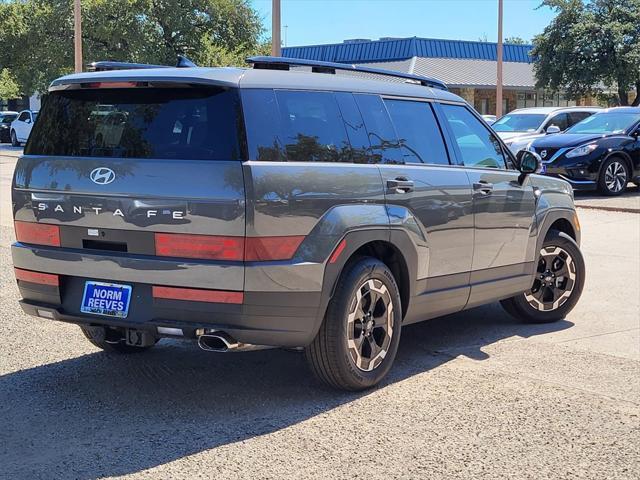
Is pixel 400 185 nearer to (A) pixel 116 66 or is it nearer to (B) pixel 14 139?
(A) pixel 116 66

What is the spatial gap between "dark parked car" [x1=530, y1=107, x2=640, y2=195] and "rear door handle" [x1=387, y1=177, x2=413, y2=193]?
1220cm

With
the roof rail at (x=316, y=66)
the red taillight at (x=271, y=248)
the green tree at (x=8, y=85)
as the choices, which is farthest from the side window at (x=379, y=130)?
the green tree at (x=8, y=85)

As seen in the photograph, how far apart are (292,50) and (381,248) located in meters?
51.4

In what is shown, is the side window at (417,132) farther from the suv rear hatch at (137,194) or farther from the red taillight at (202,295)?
the red taillight at (202,295)

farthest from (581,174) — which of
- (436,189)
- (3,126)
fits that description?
(3,126)

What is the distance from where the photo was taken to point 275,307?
4.66 meters

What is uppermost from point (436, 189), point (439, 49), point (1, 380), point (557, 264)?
point (439, 49)

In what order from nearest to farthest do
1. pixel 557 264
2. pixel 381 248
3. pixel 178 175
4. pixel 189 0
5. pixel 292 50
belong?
pixel 178 175 < pixel 381 248 < pixel 557 264 < pixel 189 0 < pixel 292 50

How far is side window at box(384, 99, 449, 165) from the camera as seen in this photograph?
5680 millimetres

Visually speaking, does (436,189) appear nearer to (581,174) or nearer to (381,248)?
(381,248)

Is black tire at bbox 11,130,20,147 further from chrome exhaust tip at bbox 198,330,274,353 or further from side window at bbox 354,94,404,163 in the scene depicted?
chrome exhaust tip at bbox 198,330,274,353

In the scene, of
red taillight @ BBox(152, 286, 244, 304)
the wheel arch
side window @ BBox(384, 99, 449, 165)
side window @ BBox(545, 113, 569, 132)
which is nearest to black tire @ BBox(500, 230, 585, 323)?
side window @ BBox(384, 99, 449, 165)

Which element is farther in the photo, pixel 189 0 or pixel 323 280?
pixel 189 0

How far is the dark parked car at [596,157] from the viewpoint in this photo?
1728 centimetres
